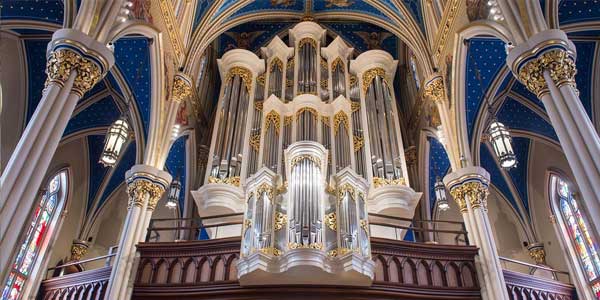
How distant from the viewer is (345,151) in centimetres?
1320

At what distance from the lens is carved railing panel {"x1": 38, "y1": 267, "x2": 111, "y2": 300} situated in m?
10.4

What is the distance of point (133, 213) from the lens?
37.3 feet

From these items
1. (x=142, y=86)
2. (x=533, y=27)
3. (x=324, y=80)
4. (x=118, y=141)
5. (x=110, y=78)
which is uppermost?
(x=324, y=80)

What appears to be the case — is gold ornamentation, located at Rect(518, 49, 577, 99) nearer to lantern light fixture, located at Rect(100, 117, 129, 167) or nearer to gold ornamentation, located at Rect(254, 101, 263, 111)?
lantern light fixture, located at Rect(100, 117, 129, 167)

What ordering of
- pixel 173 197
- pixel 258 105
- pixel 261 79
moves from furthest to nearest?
pixel 261 79 < pixel 258 105 < pixel 173 197

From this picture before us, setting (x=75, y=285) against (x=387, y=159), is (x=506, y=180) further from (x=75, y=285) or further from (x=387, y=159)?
(x=75, y=285)

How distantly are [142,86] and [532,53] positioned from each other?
905 cm

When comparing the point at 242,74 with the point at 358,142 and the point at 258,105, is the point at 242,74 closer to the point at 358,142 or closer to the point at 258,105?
the point at 258,105

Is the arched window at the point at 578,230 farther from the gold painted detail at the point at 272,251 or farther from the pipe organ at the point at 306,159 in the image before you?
the gold painted detail at the point at 272,251

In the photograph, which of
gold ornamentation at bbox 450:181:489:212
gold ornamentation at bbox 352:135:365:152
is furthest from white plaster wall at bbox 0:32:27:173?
gold ornamentation at bbox 450:181:489:212

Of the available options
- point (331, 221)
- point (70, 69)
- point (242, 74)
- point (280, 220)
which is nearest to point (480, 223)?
point (331, 221)

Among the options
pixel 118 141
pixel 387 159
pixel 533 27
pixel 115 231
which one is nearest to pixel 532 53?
pixel 533 27

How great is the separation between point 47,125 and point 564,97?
8180 millimetres

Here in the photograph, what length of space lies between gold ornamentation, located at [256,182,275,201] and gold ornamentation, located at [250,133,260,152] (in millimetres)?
3141
